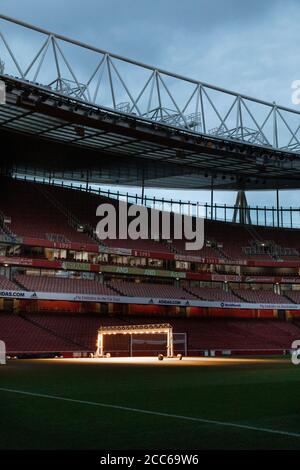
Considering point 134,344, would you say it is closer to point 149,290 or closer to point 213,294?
point 149,290

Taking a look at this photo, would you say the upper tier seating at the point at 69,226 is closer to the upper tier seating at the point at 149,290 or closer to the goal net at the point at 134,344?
the upper tier seating at the point at 149,290

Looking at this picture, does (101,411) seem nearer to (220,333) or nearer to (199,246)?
(220,333)

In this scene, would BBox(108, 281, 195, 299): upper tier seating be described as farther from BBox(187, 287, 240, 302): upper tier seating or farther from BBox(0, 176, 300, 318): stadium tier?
BBox(187, 287, 240, 302): upper tier seating

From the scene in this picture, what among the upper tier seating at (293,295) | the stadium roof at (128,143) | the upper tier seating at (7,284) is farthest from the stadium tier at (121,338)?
the stadium roof at (128,143)

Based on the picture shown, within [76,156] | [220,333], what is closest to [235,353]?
[220,333]

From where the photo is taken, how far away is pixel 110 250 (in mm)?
66625

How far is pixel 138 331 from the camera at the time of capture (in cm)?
4784

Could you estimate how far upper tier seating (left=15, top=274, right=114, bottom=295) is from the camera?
5922cm

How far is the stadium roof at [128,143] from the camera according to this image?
4678 centimetres

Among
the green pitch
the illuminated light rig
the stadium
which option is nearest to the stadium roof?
the stadium

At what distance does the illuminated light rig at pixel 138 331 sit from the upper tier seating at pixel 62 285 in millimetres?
8684

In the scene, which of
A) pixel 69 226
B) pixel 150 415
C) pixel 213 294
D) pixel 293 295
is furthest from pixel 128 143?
pixel 150 415

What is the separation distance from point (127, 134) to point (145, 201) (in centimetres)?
3030

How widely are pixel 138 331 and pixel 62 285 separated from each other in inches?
632
